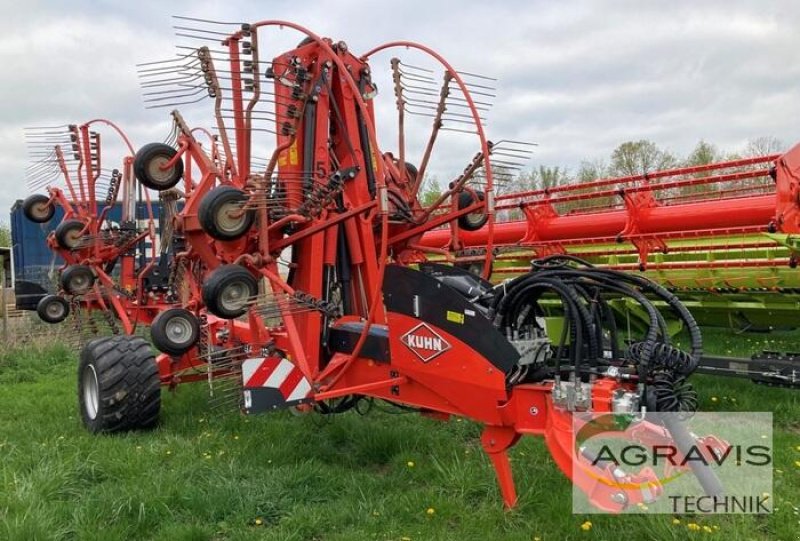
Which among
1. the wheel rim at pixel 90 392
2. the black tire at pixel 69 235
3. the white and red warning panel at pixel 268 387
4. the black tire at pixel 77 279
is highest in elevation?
the black tire at pixel 69 235

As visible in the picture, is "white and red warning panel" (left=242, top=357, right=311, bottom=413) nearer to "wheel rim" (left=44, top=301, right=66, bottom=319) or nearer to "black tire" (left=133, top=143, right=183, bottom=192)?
"black tire" (left=133, top=143, right=183, bottom=192)

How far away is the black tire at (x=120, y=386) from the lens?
17.1 ft

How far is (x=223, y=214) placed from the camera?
13.7 ft

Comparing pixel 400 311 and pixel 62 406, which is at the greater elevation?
pixel 400 311

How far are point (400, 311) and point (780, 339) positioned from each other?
6.55 meters

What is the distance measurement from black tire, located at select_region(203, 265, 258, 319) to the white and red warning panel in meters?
0.35

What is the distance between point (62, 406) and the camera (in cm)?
659

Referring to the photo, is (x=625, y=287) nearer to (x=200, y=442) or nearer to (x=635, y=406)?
(x=635, y=406)

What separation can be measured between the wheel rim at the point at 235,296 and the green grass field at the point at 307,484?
105cm

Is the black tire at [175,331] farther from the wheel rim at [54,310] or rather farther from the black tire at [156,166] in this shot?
the wheel rim at [54,310]

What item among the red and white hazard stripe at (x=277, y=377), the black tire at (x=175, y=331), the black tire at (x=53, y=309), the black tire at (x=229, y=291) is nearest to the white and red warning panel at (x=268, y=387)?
the red and white hazard stripe at (x=277, y=377)

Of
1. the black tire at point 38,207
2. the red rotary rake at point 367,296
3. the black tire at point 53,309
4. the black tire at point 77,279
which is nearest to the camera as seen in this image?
the red rotary rake at point 367,296

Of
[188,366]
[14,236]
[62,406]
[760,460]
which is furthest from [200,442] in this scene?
[14,236]

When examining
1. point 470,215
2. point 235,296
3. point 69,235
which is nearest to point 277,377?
point 235,296
